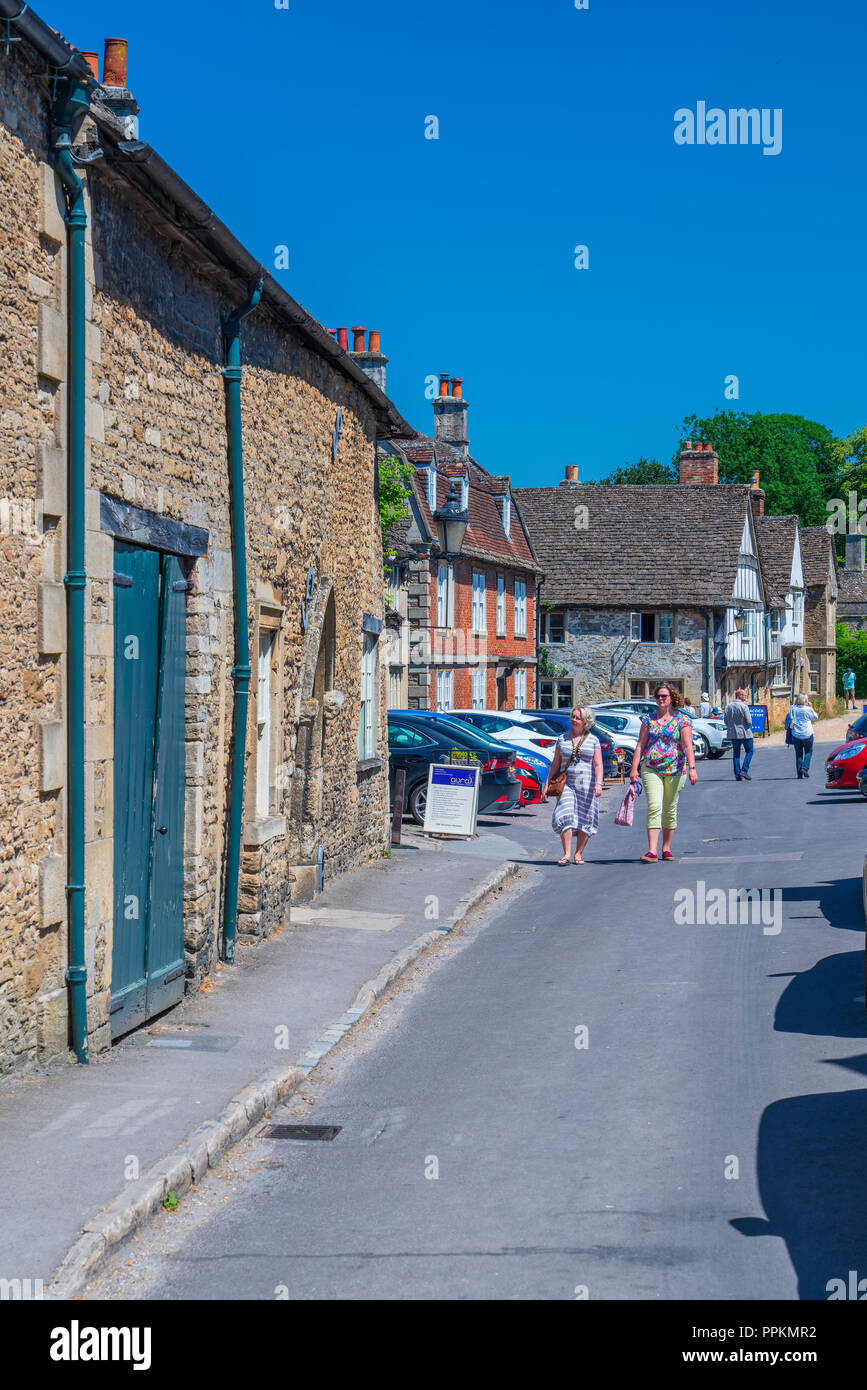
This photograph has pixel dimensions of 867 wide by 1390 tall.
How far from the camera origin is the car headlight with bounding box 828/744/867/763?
85.9 feet

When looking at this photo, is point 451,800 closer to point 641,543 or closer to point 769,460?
point 641,543

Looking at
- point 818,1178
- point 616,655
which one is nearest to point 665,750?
point 818,1178

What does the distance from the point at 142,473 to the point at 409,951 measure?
4674 millimetres

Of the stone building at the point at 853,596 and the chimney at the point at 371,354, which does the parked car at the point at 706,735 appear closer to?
the chimney at the point at 371,354

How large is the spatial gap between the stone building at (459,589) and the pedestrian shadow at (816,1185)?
83.1 feet

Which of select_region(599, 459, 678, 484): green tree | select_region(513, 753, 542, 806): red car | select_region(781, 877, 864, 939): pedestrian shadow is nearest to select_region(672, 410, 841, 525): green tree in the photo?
select_region(599, 459, 678, 484): green tree

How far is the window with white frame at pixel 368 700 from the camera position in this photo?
55.4ft

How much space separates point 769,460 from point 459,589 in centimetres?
4758

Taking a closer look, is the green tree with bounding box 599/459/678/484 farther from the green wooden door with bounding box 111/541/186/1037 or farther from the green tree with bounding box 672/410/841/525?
the green wooden door with bounding box 111/541/186/1037

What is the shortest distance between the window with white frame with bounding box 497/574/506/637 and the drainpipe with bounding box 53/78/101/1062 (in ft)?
119

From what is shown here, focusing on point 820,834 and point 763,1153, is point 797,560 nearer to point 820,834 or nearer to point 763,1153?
point 820,834

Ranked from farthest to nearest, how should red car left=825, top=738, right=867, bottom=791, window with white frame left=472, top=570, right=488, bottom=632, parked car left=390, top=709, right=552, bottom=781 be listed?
1. window with white frame left=472, top=570, right=488, bottom=632
2. red car left=825, top=738, right=867, bottom=791
3. parked car left=390, top=709, right=552, bottom=781

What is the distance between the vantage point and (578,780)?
16.5m
